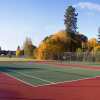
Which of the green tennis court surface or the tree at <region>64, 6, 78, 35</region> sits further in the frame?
the tree at <region>64, 6, 78, 35</region>

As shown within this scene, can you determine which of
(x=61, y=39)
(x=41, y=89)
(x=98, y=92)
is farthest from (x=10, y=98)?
(x=61, y=39)

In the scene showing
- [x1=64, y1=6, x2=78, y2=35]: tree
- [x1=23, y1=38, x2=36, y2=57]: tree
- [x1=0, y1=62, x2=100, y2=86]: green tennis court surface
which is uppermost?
[x1=64, y1=6, x2=78, y2=35]: tree

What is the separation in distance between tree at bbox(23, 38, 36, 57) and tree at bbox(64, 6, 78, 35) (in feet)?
35.5

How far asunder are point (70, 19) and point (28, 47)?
14.2 m

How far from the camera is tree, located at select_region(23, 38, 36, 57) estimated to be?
84.4 meters

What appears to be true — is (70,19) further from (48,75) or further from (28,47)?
(48,75)

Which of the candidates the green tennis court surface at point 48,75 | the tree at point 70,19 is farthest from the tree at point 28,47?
the green tennis court surface at point 48,75

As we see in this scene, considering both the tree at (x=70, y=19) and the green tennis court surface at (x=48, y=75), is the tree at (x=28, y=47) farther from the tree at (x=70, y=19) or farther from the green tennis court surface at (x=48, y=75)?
the green tennis court surface at (x=48, y=75)

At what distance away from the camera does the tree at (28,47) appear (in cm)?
8438

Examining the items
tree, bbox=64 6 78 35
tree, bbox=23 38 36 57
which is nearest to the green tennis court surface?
tree, bbox=23 38 36 57

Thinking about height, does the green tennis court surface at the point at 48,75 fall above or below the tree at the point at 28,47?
below

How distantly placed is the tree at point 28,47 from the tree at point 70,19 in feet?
35.5

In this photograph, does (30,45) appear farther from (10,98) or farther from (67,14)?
(10,98)

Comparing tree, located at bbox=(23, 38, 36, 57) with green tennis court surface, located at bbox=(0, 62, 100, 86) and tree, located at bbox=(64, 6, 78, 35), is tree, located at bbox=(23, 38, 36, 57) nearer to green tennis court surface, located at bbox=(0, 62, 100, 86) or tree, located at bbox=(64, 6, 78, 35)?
tree, located at bbox=(64, 6, 78, 35)
